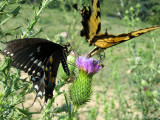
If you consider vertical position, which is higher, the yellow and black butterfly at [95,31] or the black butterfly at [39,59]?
the yellow and black butterfly at [95,31]

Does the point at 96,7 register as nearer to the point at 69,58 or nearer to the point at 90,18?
the point at 90,18

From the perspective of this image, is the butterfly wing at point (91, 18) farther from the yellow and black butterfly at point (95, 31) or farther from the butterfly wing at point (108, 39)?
the butterfly wing at point (108, 39)

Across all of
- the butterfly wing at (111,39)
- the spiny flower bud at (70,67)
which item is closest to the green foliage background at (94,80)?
the spiny flower bud at (70,67)

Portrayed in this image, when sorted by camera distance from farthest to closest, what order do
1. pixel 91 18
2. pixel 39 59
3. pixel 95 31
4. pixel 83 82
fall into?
pixel 95 31
pixel 91 18
pixel 83 82
pixel 39 59

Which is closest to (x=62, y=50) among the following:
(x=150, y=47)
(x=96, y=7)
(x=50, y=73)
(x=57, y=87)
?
(x=50, y=73)

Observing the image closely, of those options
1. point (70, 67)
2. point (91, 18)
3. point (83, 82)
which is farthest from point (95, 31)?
point (83, 82)

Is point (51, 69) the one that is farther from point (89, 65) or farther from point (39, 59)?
point (89, 65)
